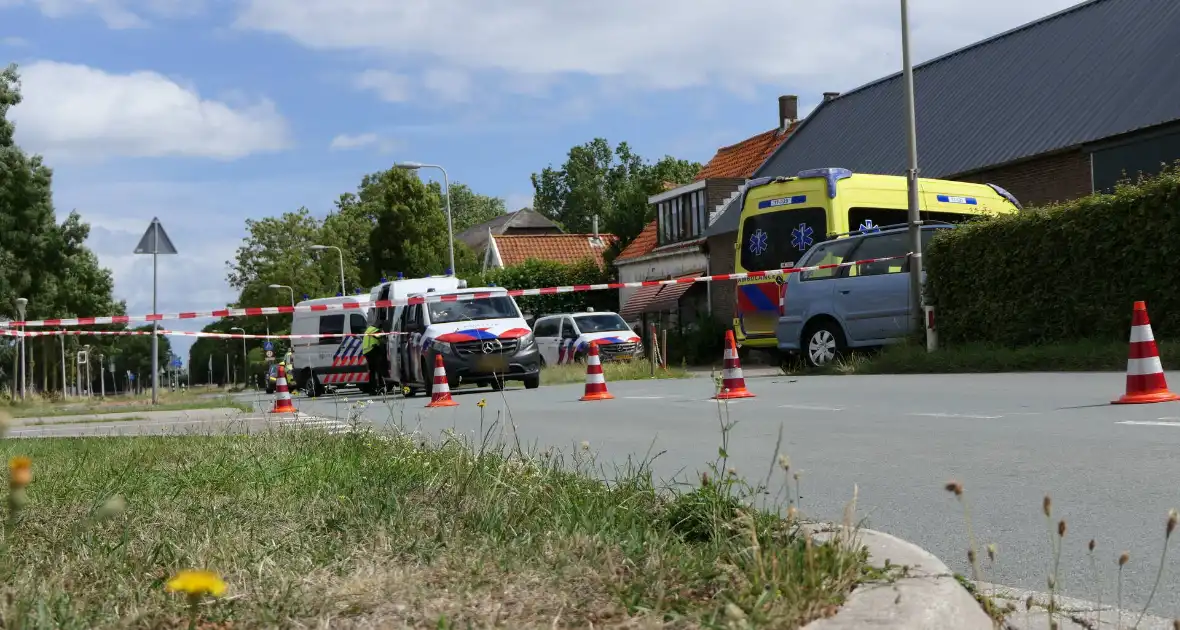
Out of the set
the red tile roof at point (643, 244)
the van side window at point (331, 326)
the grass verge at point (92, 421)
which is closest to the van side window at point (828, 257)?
the grass verge at point (92, 421)

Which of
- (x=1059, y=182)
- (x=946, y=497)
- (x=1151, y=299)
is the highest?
(x=1059, y=182)

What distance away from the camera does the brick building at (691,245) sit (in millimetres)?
43906

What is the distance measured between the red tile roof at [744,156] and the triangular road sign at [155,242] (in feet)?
84.7

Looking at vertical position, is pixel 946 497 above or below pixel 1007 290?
below

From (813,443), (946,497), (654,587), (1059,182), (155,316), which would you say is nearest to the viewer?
(654,587)

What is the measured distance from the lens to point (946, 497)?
6250mm

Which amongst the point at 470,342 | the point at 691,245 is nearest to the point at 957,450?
the point at 470,342

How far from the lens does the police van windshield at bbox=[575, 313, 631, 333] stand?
31234mm

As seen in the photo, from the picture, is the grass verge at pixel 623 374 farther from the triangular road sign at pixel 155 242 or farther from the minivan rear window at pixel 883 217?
the triangular road sign at pixel 155 242

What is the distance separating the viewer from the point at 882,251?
61.5 ft

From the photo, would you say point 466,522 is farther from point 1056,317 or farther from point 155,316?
point 155,316

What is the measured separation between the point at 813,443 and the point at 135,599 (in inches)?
237

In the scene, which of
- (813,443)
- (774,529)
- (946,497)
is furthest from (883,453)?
(774,529)

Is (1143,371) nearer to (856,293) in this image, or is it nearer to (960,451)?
(960,451)
